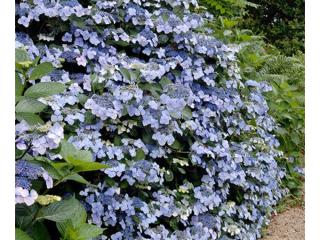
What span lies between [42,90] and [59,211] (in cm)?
36

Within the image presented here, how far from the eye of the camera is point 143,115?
2416mm

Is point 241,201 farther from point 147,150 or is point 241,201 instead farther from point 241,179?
point 147,150

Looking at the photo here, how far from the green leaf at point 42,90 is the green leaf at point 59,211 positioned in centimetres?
32

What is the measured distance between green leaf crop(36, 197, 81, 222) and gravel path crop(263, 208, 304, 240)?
2.37 m

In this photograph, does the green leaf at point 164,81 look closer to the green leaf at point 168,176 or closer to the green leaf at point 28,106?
the green leaf at point 168,176

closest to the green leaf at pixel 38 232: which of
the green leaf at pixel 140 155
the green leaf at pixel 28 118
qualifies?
the green leaf at pixel 28 118

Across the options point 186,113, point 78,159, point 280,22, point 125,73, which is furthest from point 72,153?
point 280,22

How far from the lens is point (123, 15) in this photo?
2.84 metres

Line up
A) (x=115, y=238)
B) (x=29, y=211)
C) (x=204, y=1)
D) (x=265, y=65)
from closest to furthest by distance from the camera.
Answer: (x=29, y=211) < (x=115, y=238) < (x=265, y=65) < (x=204, y=1)

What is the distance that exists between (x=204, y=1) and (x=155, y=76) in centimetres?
399

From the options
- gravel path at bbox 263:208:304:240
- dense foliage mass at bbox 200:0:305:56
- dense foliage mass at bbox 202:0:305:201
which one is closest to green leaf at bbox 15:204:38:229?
gravel path at bbox 263:208:304:240

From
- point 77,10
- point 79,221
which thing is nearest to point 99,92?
point 77,10

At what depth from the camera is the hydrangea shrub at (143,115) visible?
7.31ft

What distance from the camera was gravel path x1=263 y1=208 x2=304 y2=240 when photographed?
12.4 feet
